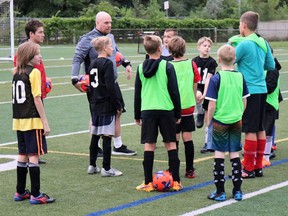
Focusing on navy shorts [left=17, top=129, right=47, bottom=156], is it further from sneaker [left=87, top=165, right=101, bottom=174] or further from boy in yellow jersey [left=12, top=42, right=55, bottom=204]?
sneaker [left=87, top=165, right=101, bottom=174]

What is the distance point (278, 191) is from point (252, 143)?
0.91 metres

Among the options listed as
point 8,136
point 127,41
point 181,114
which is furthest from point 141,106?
point 127,41

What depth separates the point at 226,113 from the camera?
783 centimetres

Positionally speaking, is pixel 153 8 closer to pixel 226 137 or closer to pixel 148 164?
pixel 148 164

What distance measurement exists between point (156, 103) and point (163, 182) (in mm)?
908

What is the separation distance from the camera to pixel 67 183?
8617 millimetres

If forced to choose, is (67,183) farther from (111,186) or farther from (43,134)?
(43,134)

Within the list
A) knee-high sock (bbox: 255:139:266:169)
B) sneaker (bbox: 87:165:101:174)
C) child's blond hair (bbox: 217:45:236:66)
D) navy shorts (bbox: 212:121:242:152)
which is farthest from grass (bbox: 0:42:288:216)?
child's blond hair (bbox: 217:45:236:66)

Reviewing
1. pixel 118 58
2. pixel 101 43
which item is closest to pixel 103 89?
pixel 101 43

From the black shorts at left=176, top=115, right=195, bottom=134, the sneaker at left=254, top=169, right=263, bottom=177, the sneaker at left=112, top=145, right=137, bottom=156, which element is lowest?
the sneaker at left=112, top=145, right=137, bottom=156

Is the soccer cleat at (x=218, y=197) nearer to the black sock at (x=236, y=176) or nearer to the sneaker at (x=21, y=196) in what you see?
the black sock at (x=236, y=176)

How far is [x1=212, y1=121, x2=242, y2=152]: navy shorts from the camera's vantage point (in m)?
7.82

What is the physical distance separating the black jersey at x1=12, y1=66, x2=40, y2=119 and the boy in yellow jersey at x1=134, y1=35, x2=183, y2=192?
1325 millimetres

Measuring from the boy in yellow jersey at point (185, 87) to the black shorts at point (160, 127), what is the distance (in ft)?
1.81
